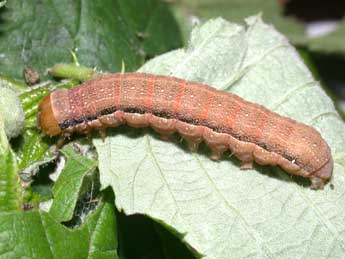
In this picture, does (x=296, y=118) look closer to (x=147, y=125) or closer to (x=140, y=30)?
(x=147, y=125)

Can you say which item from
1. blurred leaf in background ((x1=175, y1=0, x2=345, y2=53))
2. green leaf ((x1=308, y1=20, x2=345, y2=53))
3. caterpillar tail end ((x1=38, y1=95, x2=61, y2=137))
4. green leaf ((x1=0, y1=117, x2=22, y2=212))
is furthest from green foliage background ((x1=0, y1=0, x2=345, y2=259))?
green leaf ((x1=308, y1=20, x2=345, y2=53))

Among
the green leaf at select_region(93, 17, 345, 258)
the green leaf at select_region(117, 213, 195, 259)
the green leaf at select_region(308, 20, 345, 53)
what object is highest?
the green leaf at select_region(93, 17, 345, 258)

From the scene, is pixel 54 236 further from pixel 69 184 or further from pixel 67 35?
pixel 67 35

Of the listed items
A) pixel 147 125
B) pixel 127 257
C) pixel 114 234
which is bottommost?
pixel 127 257

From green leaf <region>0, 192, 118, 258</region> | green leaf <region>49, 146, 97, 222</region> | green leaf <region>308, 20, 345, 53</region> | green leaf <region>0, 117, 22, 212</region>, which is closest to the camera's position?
green leaf <region>0, 192, 118, 258</region>

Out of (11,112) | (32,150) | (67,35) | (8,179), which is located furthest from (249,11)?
(8,179)

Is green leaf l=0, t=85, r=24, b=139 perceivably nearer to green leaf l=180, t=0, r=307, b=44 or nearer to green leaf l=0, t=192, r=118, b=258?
green leaf l=0, t=192, r=118, b=258

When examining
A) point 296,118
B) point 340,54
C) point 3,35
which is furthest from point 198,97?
point 340,54
